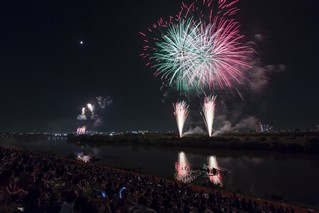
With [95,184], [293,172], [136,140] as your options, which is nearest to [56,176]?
[95,184]

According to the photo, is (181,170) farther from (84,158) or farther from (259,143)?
(259,143)

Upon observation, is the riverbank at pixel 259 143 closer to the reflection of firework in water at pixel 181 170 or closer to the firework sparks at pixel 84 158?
the reflection of firework in water at pixel 181 170

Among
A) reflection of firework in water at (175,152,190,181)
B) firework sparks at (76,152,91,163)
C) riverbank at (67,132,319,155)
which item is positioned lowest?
reflection of firework in water at (175,152,190,181)

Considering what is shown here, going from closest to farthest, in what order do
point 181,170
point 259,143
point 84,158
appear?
point 181,170, point 84,158, point 259,143

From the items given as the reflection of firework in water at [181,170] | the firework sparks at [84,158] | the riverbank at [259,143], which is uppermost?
the riverbank at [259,143]

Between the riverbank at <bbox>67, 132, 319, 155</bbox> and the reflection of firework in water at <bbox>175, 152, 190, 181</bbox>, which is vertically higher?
the riverbank at <bbox>67, 132, 319, 155</bbox>

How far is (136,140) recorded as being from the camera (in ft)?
375

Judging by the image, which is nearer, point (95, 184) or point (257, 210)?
point (257, 210)

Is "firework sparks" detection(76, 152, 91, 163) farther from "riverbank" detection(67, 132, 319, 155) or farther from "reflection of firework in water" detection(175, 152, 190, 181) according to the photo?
"riverbank" detection(67, 132, 319, 155)

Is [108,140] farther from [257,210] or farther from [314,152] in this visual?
[257,210]

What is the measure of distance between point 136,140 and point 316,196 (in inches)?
3701

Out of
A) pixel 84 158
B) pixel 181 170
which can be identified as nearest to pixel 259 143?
pixel 181 170

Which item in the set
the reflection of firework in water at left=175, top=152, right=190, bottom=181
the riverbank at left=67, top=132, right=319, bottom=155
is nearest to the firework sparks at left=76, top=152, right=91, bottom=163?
the reflection of firework in water at left=175, top=152, right=190, bottom=181

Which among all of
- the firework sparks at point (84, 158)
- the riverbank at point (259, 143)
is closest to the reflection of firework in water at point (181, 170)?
the firework sparks at point (84, 158)
